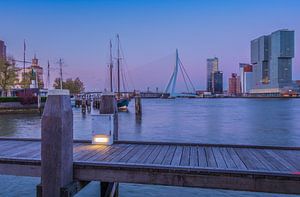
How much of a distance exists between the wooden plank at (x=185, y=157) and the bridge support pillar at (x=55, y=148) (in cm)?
270

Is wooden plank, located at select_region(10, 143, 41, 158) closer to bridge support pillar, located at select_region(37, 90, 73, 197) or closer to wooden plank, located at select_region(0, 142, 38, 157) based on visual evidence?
wooden plank, located at select_region(0, 142, 38, 157)

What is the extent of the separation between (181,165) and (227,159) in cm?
142

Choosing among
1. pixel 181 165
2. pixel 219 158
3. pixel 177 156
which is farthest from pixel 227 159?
pixel 181 165

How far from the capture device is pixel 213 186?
22.6ft

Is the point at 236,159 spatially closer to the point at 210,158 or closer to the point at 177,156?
the point at 210,158

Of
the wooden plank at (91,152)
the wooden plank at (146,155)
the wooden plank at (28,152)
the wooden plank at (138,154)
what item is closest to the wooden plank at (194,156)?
the wooden plank at (146,155)

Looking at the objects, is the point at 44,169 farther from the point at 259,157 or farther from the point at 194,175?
the point at 259,157

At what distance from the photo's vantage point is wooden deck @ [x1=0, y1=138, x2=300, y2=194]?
6758 mm

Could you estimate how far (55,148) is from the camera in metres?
7.19

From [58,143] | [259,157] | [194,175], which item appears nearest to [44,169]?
[58,143]

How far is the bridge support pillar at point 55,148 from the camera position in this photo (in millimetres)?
7125

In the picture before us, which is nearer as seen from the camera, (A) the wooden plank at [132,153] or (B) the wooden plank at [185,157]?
(B) the wooden plank at [185,157]

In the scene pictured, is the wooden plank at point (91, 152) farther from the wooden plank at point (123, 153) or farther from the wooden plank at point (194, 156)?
the wooden plank at point (194, 156)

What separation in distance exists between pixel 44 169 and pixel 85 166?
93 cm
